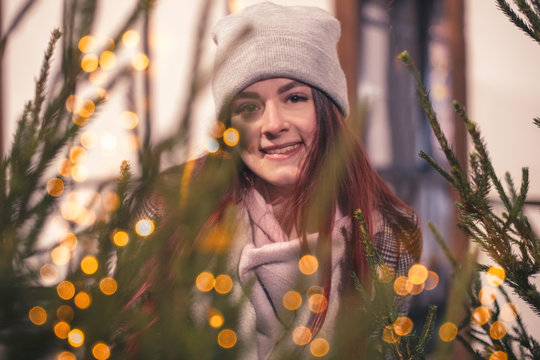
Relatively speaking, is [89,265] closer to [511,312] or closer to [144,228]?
[144,228]

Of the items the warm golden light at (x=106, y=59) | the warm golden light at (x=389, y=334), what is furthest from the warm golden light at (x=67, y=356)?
the warm golden light at (x=389, y=334)

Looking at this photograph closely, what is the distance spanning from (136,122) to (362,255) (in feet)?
2.21

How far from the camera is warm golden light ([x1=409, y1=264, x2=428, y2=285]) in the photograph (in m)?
0.94

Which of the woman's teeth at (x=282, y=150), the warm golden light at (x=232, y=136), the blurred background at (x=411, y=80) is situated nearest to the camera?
the warm golden light at (x=232, y=136)

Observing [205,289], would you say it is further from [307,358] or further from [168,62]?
[168,62]

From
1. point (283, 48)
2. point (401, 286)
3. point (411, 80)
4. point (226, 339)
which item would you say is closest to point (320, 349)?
point (226, 339)

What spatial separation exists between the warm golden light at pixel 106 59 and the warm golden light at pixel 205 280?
19 centimetres

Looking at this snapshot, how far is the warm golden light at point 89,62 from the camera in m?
0.31

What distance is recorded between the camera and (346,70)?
56.9 inches

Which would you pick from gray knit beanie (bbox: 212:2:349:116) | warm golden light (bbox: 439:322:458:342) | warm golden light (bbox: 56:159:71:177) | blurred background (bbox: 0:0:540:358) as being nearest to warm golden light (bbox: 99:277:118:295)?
warm golden light (bbox: 56:159:71:177)

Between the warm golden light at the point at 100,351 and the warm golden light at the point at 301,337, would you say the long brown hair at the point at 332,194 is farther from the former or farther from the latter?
the warm golden light at the point at 100,351

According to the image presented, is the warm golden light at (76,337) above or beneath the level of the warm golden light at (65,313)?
beneath

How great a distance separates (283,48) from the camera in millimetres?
834

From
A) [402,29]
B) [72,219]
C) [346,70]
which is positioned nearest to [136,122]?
[72,219]
